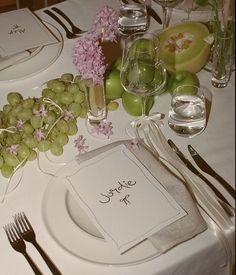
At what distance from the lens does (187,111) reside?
118 cm

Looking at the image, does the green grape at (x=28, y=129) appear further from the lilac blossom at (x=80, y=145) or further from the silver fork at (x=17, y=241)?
the silver fork at (x=17, y=241)

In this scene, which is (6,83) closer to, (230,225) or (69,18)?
(69,18)

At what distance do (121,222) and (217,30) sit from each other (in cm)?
55

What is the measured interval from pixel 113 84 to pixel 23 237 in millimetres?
435

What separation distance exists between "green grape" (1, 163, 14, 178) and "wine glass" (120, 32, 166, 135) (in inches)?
12.4

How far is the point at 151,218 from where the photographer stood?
0.93 meters

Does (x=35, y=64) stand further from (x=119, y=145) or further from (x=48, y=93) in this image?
(x=119, y=145)

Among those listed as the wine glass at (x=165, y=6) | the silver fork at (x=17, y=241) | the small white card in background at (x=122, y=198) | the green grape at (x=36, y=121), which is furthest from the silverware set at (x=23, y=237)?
the wine glass at (x=165, y=6)

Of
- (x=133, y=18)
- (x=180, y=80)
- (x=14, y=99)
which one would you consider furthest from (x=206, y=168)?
(x=133, y=18)

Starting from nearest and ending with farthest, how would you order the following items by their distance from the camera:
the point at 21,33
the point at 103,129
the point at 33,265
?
1. the point at 33,265
2. the point at 103,129
3. the point at 21,33

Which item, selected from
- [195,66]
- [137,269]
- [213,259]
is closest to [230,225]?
[213,259]

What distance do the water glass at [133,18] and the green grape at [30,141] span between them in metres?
0.49

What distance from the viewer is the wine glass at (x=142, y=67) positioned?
114cm

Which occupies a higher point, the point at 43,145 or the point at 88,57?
the point at 88,57
